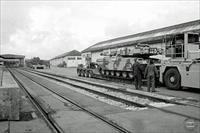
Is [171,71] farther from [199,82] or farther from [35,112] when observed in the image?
[35,112]

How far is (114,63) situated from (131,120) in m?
13.7

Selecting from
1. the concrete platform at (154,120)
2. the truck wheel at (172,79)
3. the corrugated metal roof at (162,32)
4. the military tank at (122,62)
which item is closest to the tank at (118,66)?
the military tank at (122,62)

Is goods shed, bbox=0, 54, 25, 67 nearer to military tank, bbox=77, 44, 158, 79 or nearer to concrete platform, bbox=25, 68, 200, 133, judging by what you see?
military tank, bbox=77, 44, 158, 79

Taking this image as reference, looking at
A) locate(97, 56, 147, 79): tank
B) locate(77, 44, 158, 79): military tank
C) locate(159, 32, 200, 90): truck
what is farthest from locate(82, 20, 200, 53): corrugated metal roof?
locate(159, 32, 200, 90): truck

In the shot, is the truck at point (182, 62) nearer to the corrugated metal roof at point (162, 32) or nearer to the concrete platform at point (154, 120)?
the concrete platform at point (154, 120)

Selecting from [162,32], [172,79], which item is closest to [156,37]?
[162,32]

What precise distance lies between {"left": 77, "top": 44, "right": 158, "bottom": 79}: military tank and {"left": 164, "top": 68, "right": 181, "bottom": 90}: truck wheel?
3.13 m

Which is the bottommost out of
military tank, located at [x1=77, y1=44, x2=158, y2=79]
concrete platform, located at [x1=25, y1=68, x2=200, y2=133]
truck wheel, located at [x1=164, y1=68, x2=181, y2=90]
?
concrete platform, located at [x1=25, y1=68, x2=200, y2=133]

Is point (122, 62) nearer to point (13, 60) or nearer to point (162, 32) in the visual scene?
point (162, 32)

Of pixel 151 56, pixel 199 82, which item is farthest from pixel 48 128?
pixel 151 56

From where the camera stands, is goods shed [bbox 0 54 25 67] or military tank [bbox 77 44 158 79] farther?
goods shed [bbox 0 54 25 67]

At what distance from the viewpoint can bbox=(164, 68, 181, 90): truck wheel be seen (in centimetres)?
1262

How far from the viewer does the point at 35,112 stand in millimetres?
7527

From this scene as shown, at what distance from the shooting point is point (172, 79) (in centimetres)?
1303
